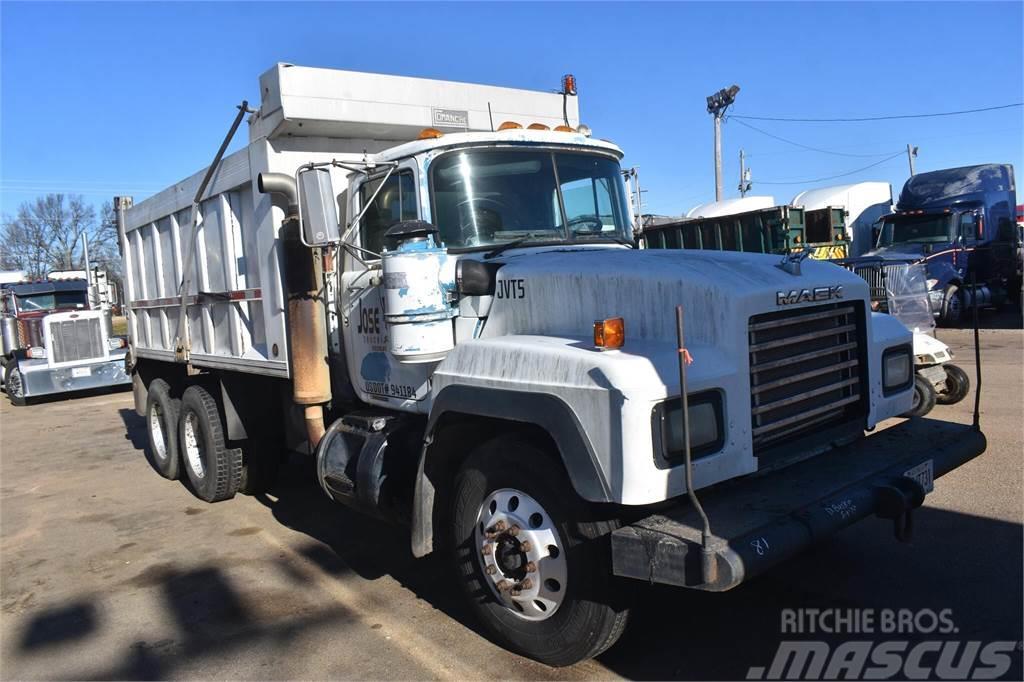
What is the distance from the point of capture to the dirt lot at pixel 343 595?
12.5 ft

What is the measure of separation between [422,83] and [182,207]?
8.83 ft

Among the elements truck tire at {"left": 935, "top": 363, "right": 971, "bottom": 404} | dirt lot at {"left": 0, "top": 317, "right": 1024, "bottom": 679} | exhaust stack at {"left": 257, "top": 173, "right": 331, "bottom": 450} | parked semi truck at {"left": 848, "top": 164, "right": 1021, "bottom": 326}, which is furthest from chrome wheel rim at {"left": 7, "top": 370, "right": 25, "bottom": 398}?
parked semi truck at {"left": 848, "top": 164, "right": 1021, "bottom": 326}

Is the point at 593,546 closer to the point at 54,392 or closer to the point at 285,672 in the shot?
the point at 285,672

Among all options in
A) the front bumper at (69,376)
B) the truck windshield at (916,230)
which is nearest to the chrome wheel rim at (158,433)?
the front bumper at (69,376)

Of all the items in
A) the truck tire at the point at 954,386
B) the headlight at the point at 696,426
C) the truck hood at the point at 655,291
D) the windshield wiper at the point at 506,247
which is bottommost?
the truck tire at the point at 954,386

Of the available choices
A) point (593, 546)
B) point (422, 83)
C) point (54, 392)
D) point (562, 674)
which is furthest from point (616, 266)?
point (54, 392)

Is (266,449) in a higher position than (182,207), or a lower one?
lower

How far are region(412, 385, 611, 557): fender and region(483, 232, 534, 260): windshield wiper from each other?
3.07 ft

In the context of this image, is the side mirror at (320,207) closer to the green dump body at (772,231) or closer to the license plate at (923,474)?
the license plate at (923,474)

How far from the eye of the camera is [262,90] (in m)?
5.44

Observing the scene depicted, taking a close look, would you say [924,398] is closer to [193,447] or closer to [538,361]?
[538,361]

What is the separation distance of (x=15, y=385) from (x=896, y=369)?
17.8 metres

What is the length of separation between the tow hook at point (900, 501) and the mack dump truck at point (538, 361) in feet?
0.04

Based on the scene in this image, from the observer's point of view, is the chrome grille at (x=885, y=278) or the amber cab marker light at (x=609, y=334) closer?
the amber cab marker light at (x=609, y=334)
